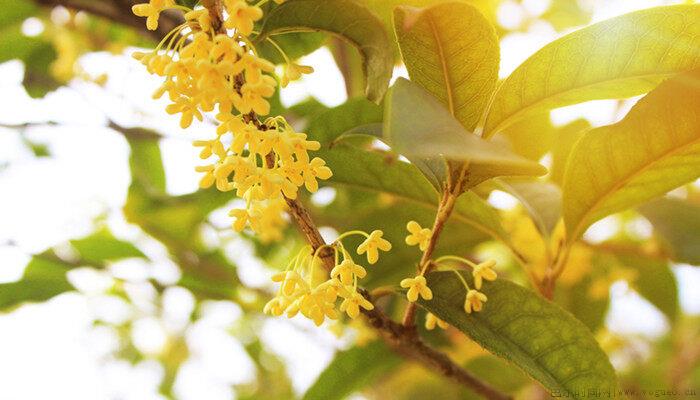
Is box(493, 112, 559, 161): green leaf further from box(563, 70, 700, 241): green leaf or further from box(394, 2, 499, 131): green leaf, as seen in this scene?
box(394, 2, 499, 131): green leaf

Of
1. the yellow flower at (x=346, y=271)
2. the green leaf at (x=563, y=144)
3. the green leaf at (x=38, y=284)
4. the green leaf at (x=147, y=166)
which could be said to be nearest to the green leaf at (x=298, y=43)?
the yellow flower at (x=346, y=271)

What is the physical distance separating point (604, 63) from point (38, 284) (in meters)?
1.41

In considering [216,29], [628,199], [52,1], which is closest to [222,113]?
[216,29]

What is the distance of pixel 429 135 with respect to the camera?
0.64 m

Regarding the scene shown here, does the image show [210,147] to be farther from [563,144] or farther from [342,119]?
[563,144]

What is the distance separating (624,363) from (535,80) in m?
2.04

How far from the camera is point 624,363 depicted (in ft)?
8.51

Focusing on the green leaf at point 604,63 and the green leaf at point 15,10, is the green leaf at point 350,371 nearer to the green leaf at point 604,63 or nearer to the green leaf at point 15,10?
the green leaf at point 604,63

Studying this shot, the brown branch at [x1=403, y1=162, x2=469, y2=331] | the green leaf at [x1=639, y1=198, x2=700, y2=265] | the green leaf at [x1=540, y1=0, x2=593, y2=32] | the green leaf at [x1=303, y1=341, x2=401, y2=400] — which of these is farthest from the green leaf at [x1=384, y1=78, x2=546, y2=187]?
the green leaf at [x1=540, y1=0, x2=593, y2=32]

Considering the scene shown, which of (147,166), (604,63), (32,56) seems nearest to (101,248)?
(147,166)

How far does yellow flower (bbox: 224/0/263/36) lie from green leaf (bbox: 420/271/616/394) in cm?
44

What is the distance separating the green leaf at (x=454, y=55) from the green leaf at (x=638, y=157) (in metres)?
0.19

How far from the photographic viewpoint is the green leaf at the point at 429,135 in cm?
60

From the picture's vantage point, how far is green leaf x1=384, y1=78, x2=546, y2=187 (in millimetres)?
604
